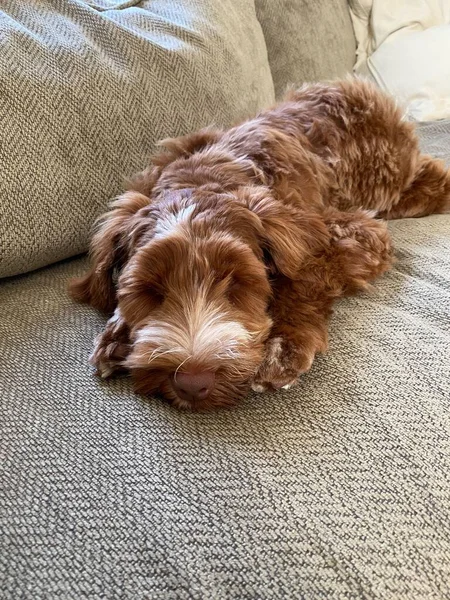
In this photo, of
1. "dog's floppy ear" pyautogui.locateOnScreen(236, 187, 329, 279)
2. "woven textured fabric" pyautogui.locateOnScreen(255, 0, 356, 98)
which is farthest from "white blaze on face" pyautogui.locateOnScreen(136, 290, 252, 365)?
"woven textured fabric" pyautogui.locateOnScreen(255, 0, 356, 98)

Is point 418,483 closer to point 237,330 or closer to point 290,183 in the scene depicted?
point 237,330

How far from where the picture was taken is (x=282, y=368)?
→ 1315mm

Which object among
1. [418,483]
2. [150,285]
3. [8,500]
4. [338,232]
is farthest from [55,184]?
[418,483]

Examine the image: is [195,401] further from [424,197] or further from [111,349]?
[424,197]

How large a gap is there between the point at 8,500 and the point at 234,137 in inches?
49.0

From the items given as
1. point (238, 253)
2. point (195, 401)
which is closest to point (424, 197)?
point (238, 253)

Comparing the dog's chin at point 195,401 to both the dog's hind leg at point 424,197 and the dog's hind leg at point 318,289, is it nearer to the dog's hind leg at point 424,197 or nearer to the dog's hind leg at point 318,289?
the dog's hind leg at point 318,289

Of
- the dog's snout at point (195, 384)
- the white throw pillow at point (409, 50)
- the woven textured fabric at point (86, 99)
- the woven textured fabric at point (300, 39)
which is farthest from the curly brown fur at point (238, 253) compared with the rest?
the white throw pillow at point (409, 50)

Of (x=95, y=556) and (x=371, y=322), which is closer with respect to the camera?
(x=95, y=556)

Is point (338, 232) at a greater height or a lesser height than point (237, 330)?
greater

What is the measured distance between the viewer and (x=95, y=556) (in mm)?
973

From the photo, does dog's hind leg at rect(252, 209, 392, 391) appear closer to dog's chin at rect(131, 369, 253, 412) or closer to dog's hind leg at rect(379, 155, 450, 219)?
dog's chin at rect(131, 369, 253, 412)

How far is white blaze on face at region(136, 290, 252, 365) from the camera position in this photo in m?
1.24

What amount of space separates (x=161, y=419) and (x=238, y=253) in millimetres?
429
